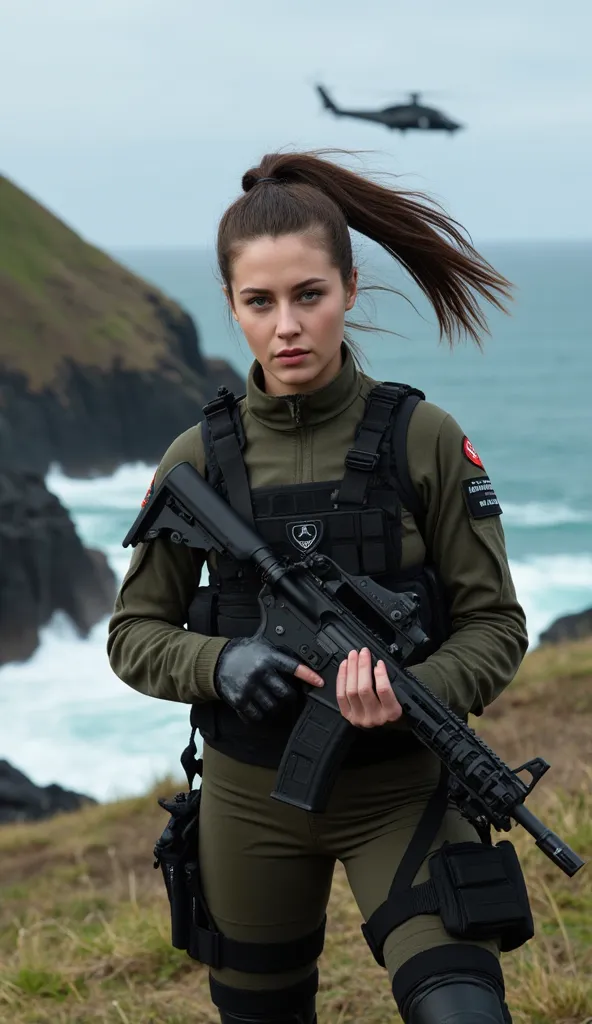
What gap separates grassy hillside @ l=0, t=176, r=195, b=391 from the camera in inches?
2192

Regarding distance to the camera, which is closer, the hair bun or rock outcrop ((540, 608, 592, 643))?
the hair bun

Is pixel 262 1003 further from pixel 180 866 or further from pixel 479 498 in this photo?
pixel 479 498

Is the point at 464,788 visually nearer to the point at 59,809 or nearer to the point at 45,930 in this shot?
the point at 45,930

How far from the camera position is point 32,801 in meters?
18.4

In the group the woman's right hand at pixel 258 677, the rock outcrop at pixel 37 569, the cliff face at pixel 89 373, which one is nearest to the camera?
the woman's right hand at pixel 258 677

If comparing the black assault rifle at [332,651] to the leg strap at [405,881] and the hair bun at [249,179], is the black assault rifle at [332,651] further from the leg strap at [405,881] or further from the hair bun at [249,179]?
the hair bun at [249,179]

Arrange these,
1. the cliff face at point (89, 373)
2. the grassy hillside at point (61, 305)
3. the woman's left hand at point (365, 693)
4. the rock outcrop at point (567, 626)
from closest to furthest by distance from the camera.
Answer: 1. the woman's left hand at point (365, 693)
2. the rock outcrop at point (567, 626)
3. the cliff face at point (89, 373)
4. the grassy hillside at point (61, 305)

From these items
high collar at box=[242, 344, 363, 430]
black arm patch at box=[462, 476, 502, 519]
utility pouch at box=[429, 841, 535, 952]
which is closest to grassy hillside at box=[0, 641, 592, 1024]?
utility pouch at box=[429, 841, 535, 952]

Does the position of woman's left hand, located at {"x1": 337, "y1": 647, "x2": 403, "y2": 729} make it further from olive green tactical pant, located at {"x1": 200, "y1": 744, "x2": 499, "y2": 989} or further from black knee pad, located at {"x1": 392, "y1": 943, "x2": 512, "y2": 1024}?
black knee pad, located at {"x1": 392, "y1": 943, "x2": 512, "y2": 1024}

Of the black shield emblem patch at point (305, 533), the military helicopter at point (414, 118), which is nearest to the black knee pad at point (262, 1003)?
the black shield emblem patch at point (305, 533)

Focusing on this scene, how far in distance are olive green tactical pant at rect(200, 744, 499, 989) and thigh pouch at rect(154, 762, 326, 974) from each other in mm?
23

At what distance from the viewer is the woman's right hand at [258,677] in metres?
2.66

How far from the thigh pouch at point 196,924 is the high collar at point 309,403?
902 millimetres

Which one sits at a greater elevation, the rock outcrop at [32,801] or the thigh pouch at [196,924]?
the thigh pouch at [196,924]
